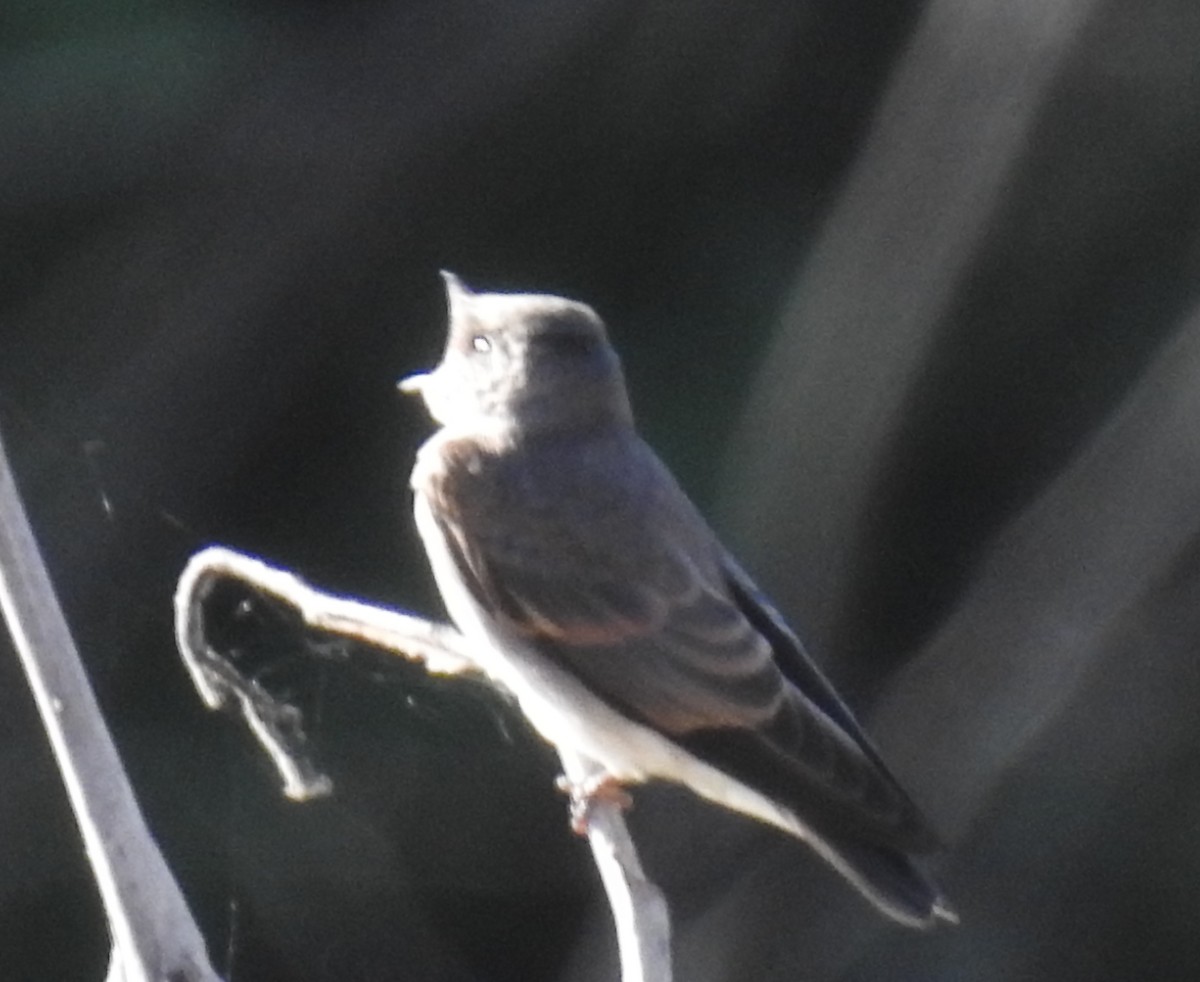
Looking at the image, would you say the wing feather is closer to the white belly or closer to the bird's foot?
the white belly

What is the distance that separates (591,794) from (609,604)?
8.9 inches

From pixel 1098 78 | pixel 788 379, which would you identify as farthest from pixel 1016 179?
pixel 788 379

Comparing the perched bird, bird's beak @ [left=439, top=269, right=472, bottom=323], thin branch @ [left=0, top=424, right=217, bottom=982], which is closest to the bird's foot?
the perched bird

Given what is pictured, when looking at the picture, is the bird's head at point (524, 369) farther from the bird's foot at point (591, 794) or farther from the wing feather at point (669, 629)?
the bird's foot at point (591, 794)

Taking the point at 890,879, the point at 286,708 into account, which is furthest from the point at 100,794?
the point at 890,879

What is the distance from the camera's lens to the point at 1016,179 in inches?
116

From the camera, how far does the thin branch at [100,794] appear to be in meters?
1.52

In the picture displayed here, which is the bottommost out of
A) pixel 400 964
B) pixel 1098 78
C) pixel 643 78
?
pixel 400 964

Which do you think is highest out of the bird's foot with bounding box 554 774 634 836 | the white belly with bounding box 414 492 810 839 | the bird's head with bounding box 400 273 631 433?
the bird's head with bounding box 400 273 631 433

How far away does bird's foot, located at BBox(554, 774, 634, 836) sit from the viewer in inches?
94.9

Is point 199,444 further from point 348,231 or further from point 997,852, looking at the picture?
point 997,852

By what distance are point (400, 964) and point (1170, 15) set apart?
1.86m

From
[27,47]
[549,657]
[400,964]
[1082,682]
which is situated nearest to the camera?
[549,657]

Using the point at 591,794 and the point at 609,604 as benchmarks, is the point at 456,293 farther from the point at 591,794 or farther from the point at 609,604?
the point at 591,794
